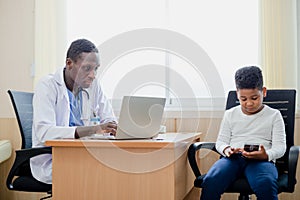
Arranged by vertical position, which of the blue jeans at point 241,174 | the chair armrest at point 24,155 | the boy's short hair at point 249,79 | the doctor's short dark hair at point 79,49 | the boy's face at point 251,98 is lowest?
the blue jeans at point 241,174

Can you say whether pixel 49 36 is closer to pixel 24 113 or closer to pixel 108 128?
pixel 24 113

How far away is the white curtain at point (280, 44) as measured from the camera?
303 cm

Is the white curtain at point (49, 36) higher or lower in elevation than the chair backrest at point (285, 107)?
higher

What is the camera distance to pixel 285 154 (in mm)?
2516

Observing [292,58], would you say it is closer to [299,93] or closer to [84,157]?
[299,93]

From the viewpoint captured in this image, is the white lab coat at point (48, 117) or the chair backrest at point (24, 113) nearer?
the white lab coat at point (48, 117)

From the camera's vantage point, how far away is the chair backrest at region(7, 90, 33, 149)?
2436 mm

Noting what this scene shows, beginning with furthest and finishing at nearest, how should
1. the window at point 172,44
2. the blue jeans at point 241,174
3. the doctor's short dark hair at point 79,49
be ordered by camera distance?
the window at point 172,44
the doctor's short dark hair at point 79,49
the blue jeans at point 241,174

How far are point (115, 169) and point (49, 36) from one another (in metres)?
1.81

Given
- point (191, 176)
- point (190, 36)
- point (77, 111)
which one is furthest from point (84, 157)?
point (190, 36)

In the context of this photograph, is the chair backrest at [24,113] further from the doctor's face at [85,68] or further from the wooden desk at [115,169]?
the wooden desk at [115,169]

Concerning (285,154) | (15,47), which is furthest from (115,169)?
(15,47)

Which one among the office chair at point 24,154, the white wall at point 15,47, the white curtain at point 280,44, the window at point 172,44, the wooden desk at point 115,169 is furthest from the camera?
the white wall at point 15,47

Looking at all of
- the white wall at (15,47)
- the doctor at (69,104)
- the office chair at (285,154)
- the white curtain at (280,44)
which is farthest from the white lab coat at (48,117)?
the white curtain at (280,44)
